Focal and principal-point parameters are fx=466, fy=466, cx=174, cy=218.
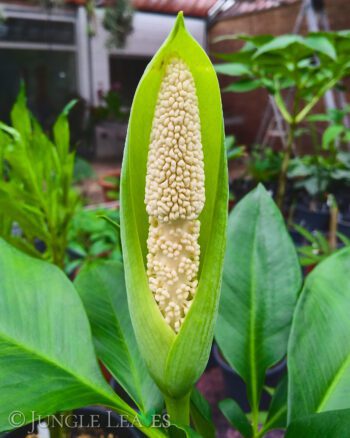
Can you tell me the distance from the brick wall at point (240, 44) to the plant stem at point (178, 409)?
4.44m

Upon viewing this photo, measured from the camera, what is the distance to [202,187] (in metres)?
0.32

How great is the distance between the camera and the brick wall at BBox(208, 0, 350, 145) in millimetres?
4570

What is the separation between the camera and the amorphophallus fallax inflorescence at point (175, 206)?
12.2 inches

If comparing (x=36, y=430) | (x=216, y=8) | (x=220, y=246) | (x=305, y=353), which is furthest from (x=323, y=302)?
(x=216, y=8)

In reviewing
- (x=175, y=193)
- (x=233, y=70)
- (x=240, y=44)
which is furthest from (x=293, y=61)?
(x=240, y=44)

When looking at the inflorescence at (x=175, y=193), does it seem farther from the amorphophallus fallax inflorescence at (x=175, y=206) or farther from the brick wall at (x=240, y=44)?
the brick wall at (x=240, y=44)

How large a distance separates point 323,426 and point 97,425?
0.23 metres

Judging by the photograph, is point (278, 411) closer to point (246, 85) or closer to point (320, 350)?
point (320, 350)

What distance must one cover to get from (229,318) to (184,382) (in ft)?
0.51

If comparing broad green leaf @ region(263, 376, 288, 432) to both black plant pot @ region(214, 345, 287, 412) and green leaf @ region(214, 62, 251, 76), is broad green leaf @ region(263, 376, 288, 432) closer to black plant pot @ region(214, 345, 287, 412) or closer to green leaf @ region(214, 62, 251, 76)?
black plant pot @ region(214, 345, 287, 412)

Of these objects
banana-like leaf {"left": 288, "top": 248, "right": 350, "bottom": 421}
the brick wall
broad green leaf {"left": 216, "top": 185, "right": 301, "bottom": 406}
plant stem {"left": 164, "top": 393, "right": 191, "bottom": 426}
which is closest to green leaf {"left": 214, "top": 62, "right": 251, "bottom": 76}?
broad green leaf {"left": 216, "top": 185, "right": 301, "bottom": 406}

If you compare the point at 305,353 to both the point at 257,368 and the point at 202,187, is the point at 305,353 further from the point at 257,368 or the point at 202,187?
the point at 202,187

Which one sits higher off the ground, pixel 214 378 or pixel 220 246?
pixel 220 246

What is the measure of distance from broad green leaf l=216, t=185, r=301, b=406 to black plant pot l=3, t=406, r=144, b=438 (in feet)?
0.39
